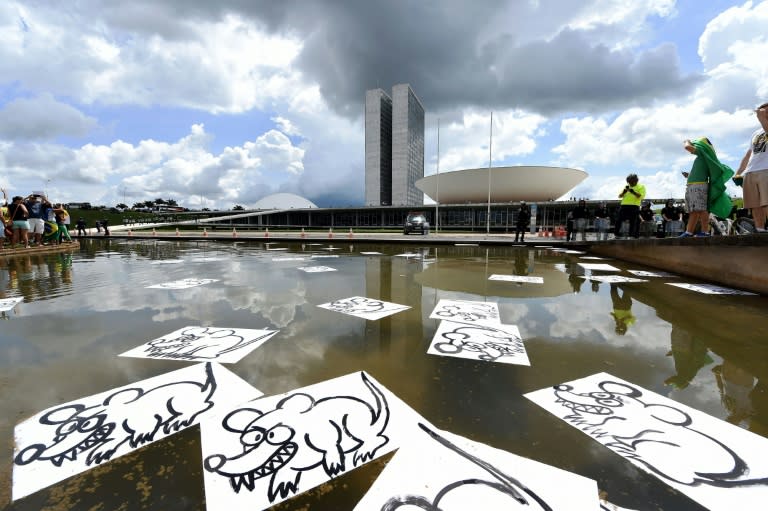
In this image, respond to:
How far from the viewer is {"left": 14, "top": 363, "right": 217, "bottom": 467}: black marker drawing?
136 centimetres

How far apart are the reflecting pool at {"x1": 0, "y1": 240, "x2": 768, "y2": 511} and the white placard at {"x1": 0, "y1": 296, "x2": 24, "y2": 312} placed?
0.13 meters

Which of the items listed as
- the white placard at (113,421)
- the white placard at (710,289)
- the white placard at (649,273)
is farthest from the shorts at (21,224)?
the white placard at (710,289)

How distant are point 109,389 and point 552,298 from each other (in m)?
4.44

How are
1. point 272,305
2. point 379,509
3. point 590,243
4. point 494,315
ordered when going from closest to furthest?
point 379,509
point 494,315
point 272,305
point 590,243

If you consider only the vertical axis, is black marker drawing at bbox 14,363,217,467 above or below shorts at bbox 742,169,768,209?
below

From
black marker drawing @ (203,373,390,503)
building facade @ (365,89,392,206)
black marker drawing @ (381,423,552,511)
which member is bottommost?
black marker drawing @ (381,423,552,511)

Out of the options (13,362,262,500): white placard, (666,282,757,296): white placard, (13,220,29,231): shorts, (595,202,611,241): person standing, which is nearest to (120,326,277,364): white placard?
(13,362,262,500): white placard

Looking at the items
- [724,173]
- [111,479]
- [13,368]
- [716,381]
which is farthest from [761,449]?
[724,173]

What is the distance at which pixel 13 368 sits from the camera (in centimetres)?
217

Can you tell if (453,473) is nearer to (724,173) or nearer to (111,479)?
(111,479)

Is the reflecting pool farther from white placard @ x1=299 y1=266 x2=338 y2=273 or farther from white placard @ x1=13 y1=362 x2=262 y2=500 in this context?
white placard @ x1=299 y1=266 x2=338 y2=273

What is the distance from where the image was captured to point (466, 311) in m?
3.51

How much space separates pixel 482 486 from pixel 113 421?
173 centimetres

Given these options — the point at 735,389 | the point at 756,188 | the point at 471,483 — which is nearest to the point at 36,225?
the point at 471,483
